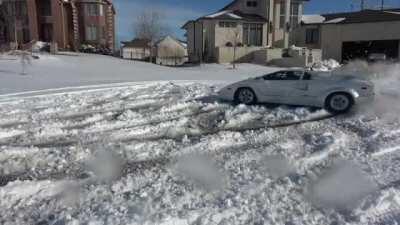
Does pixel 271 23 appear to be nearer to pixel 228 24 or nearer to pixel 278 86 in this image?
pixel 228 24

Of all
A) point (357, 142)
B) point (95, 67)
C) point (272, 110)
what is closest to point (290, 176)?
point (357, 142)

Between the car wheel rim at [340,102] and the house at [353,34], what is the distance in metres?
29.0

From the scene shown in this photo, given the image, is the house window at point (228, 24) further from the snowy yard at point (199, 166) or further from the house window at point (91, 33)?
the snowy yard at point (199, 166)

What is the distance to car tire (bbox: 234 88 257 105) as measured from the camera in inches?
456

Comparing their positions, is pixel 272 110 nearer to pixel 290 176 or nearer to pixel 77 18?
pixel 290 176

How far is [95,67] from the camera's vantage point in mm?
27422

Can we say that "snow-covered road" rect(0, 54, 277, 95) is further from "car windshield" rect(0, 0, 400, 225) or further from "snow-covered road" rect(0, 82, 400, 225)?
"snow-covered road" rect(0, 82, 400, 225)

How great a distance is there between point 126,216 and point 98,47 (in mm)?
41732

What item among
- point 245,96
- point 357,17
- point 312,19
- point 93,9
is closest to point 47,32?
point 93,9

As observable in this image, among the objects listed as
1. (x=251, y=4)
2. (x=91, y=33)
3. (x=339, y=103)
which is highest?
(x=251, y=4)

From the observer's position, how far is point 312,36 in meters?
39.5

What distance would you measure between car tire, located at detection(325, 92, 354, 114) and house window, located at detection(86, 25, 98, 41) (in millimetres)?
38705

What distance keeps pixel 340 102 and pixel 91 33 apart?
128ft

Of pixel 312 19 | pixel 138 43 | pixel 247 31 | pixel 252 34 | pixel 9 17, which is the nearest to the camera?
pixel 9 17
